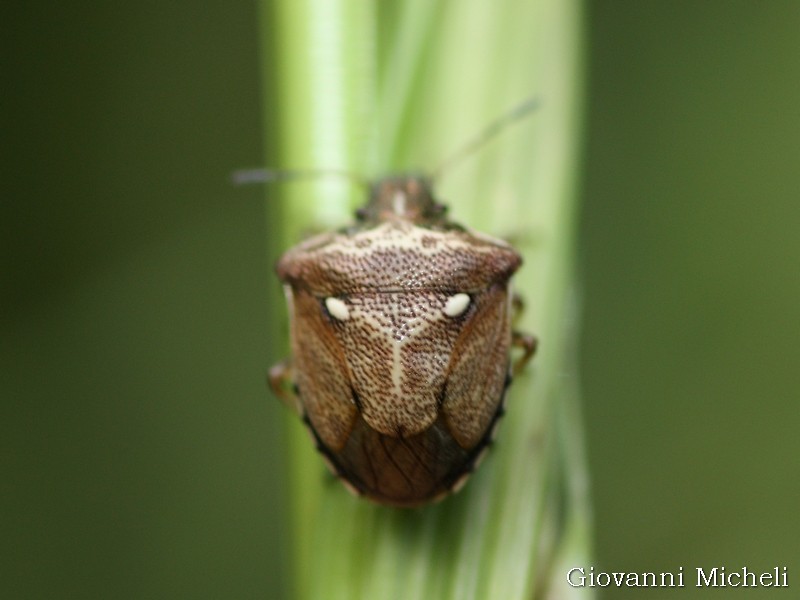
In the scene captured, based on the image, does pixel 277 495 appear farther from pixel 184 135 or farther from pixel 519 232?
pixel 519 232

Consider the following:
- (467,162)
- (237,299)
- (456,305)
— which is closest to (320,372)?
(456,305)

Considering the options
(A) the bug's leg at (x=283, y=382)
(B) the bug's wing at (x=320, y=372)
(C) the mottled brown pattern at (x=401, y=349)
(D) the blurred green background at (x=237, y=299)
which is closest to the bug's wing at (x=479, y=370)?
(C) the mottled brown pattern at (x=401, y=349)

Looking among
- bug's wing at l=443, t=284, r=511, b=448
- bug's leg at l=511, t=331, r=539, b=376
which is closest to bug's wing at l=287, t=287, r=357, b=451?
bug's wing at l=443, t=284, r=511, b=448

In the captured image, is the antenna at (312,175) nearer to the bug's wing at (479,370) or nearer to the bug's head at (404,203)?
the bug's head at (404,203)

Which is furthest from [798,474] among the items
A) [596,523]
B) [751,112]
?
[751,112]

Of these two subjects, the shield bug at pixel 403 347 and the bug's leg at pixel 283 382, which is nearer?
the shield bug at pixel 403 347

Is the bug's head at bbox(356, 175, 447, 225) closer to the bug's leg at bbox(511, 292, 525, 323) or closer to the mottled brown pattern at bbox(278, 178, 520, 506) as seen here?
the mottled brown pattern at bbox(278, 178, 520, 506)

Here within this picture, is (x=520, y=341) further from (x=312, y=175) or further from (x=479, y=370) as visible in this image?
(x=312, y=175)
